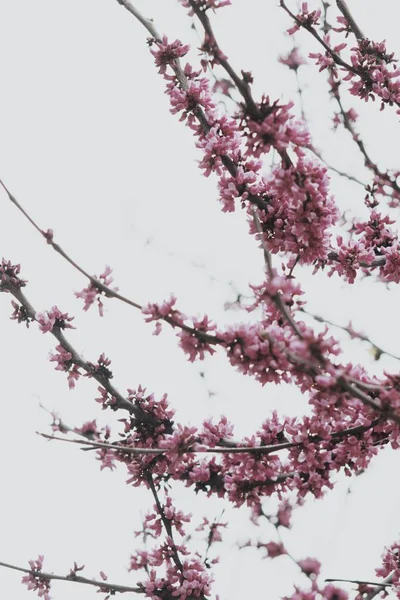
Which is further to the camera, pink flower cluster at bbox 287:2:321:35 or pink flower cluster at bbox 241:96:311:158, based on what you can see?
pink flower cluster at bbox 287:2:321:35

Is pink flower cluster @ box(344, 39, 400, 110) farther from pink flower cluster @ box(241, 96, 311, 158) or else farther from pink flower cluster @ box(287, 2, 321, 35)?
pink flower cluster @ box(241, 96, 311, 158)

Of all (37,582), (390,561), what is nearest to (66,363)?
(37,582)

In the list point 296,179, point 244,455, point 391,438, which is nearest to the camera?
point 296,179

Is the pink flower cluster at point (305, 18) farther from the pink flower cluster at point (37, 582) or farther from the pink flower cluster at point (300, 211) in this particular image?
the pink flower cluster at point (37, 582)

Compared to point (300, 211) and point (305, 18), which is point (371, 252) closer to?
point (300, 211)

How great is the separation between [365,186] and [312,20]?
1.49 m

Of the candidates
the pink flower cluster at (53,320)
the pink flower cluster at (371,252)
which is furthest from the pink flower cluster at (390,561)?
the pink flower cluster at (53,320)

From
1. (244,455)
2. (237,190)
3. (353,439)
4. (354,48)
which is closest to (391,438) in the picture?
(353,439)

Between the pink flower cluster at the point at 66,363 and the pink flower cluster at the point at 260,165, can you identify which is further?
the pink flower cluster at the point at 66,363

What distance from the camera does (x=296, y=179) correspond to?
9.62 ft

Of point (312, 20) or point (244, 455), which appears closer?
point (244, 455)

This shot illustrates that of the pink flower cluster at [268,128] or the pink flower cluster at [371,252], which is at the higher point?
the pink flower cluster at [371,252]

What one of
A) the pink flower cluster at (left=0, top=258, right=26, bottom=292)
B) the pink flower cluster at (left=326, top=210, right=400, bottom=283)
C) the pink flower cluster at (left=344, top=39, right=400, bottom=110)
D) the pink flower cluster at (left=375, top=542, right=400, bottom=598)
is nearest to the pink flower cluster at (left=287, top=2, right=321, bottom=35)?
the pink flower cluster at (left=344, top=39, right=400, bottom=110)

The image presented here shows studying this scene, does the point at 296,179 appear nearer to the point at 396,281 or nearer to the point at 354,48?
the point at 396,281
